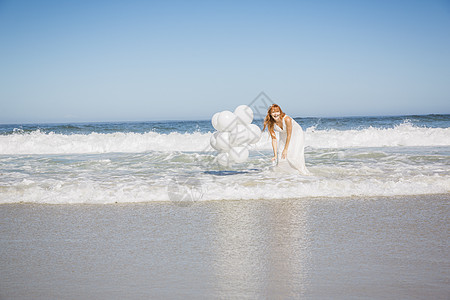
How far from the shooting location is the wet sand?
2.50 metres

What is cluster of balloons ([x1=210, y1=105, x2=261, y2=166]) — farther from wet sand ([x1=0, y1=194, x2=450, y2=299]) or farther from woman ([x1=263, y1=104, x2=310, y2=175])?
wet sand ([x1=0, y1=194, x2=450, y2=299])

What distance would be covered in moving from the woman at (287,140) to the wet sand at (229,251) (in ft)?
5.25

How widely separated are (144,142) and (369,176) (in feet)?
37.5

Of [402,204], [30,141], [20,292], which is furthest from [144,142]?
[20,292]

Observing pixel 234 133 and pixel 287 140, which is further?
pixel 234 133

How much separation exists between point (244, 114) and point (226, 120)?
378 millimetres

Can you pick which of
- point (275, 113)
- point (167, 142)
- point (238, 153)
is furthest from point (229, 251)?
point (167, 142)

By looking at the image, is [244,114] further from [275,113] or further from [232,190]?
[232,190]

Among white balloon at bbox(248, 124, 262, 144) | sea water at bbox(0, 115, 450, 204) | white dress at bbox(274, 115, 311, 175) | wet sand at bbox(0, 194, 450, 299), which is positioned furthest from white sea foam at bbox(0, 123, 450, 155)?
wet sand at bbox(0, 194, 450, 299)

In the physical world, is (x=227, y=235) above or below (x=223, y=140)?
below

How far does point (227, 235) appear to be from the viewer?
3672 mm

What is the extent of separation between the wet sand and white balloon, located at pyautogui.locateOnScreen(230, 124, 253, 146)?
2.29 metres

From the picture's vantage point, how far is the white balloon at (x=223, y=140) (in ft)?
23.5

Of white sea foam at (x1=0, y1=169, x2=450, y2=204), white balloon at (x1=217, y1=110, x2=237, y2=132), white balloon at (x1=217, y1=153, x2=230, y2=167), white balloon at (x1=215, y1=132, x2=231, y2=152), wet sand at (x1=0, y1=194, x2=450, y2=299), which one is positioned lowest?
wet sand at (x1=0, y1=194, x2=450, y2=299)
